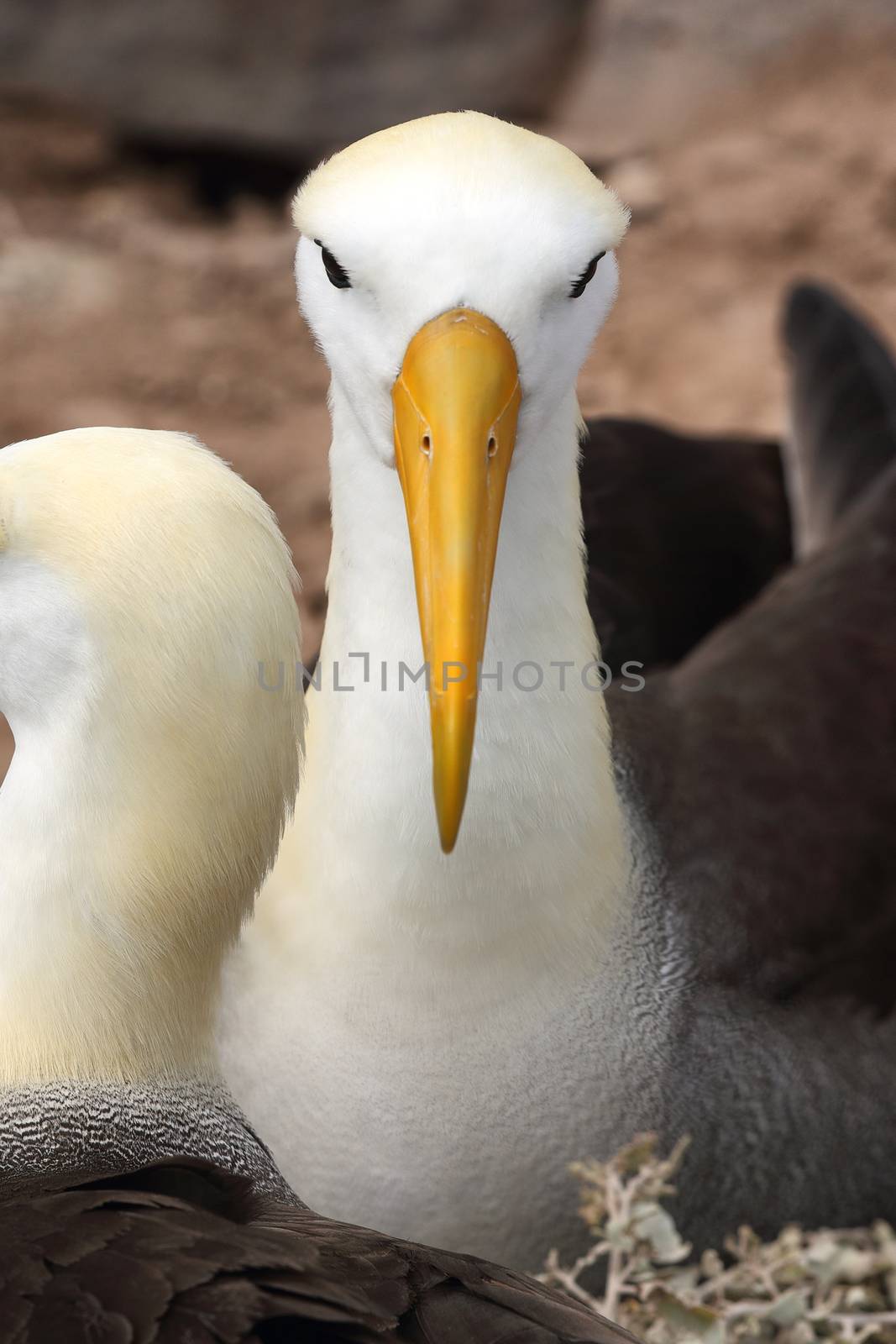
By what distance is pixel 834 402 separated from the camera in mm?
3863

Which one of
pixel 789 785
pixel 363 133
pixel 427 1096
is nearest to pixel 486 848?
pixel 427 1096

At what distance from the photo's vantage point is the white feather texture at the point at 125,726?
1.75m

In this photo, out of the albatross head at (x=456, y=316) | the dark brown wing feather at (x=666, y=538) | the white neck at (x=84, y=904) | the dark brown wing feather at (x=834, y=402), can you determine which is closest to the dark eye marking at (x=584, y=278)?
the albatross head at (x=456, y=316)

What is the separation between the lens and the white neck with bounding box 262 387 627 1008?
212 centimetres

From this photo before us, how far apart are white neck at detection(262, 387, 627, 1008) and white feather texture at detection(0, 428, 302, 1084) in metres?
0.24

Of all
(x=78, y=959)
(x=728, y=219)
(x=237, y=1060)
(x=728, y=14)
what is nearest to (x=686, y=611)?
(x=237, y=1060)

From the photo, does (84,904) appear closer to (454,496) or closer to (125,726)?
(125,726)

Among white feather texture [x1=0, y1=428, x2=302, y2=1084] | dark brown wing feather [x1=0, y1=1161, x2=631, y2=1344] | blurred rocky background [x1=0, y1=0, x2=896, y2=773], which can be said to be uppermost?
blurred rocky background [x1=0, y1=0, x2=896, y2=773]

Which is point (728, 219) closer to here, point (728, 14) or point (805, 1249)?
point (728, 14)

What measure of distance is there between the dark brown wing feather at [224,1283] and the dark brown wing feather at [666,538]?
4.21 ft

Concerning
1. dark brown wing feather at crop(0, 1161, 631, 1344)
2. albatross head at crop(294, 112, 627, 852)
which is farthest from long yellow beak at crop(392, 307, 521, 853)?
dark brown wing feather at crop(0, 1161, 631, 1344)

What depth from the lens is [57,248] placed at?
5430mm

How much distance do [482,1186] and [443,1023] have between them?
0.23 metres

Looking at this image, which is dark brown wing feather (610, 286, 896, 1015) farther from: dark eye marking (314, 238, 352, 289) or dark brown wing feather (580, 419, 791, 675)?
dark eye marking (314, 238, 352, 289)
